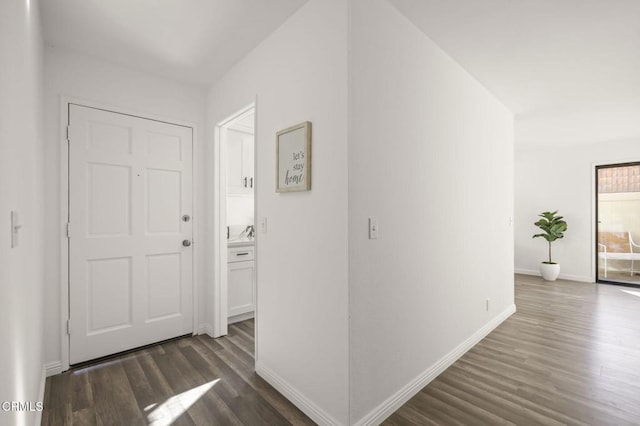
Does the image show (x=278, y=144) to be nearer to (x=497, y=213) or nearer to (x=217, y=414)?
(x=217, y=414)

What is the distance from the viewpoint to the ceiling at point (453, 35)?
1.92 metres

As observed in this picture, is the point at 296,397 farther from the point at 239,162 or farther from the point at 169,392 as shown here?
the point at 239,162

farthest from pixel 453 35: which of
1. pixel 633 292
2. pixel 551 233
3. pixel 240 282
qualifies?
pixel 633 292

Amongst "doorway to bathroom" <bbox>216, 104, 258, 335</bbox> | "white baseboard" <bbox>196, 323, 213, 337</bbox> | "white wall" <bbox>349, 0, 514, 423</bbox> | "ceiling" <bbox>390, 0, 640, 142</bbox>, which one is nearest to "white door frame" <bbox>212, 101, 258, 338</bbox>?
"doorway to bathroom" <bbox>216, 104, 258, 335</bbox>

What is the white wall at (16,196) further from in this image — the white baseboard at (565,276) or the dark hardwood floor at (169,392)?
the white baseboard at (565,276)

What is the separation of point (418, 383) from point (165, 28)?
304 cm

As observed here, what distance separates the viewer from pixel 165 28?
2160 mm

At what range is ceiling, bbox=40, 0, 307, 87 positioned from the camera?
6.34 ft

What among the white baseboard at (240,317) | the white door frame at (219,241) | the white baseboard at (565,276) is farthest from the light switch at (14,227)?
the white baseboard at (565,276)

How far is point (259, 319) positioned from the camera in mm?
2326

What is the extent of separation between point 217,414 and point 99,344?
1400 millimetres

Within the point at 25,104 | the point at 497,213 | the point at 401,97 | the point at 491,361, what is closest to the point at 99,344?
the point at 25,104

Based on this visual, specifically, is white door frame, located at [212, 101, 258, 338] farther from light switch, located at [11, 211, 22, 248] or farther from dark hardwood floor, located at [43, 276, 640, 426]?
light switch, located at [11, 211, 22, 248]

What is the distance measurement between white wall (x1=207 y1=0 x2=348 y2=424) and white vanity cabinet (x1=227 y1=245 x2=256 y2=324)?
1.12m
